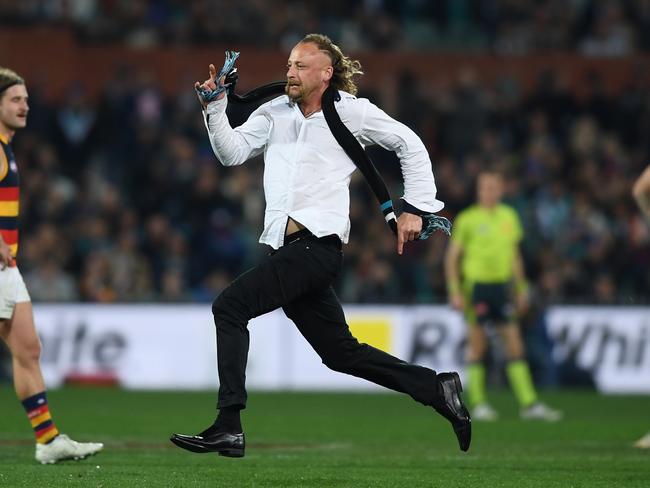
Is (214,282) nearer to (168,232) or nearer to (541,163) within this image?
(168,232)

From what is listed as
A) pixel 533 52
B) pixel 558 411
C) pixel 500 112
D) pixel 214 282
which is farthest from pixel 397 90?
pixel 558 411

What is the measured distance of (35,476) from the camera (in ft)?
26.8

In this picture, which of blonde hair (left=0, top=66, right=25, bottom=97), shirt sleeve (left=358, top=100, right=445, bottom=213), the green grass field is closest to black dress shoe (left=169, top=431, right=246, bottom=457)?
the green grass field

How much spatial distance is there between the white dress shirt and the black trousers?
0.13 m

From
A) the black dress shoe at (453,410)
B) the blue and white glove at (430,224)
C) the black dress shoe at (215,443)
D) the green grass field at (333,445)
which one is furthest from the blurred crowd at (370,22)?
the black dress shoe at (215,443)

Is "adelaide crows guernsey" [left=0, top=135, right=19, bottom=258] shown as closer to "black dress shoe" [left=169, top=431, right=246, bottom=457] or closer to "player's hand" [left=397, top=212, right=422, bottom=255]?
"black dress shoe" [left=169, top=431, right=246, bottom=457]

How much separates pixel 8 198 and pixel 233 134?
5.92 ft

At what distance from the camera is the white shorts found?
870 centimetres

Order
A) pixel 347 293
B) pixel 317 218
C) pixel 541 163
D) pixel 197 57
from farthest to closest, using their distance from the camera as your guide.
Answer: pixel 197 57 → pixel 541 163 → pixel 347 293 → pixel 317 218

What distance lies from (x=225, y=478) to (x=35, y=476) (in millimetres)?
1146

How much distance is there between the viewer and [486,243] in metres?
14.2

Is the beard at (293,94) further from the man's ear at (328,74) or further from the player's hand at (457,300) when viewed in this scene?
the player's hand at (457,300)

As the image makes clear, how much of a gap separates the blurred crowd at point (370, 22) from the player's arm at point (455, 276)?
977cm

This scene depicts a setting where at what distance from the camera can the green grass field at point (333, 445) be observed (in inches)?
324
